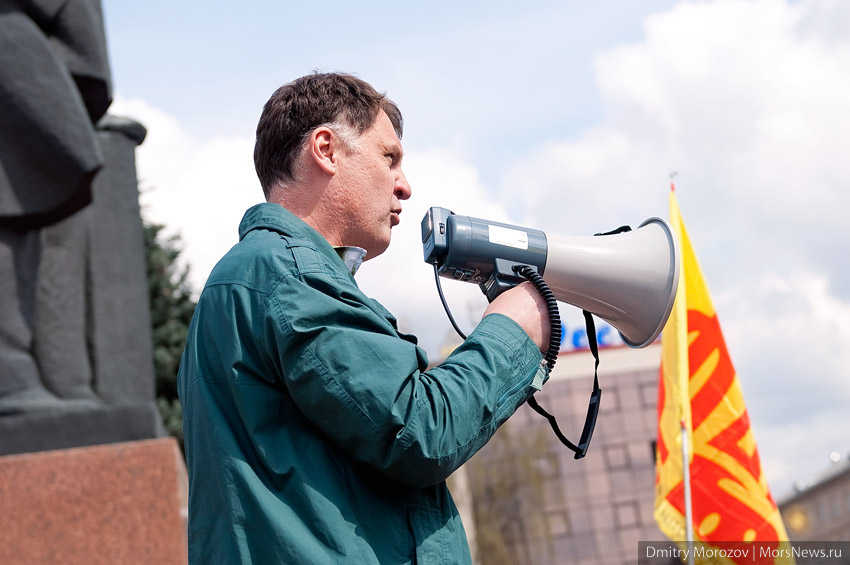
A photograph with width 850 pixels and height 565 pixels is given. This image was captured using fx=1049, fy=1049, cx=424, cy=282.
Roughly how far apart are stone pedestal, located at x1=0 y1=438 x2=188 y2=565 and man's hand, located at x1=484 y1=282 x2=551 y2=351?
2.86 meters

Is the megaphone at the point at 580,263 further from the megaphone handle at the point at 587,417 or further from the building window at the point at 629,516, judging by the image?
the building window at the point at 629,516

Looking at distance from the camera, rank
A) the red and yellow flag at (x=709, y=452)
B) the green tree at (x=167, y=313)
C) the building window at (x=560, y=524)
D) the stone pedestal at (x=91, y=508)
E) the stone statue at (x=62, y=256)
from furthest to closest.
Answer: the building window at (x=560, y=524) → the green tree at (x=167, y=313) → the red and yellow flag at (x=709, y=452) → the stone statue at (x=62, y=256) → the stone pedestal at (x=91, y=508)

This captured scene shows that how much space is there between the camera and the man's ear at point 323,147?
1.98 m

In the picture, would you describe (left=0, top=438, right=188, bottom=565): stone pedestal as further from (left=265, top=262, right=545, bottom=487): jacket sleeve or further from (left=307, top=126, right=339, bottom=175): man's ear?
(left=265, top=262, right=545, bottom=487): jacket sleeve

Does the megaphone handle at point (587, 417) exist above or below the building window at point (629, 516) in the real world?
above

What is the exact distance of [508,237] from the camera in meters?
2.08

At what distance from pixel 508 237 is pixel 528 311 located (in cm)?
28

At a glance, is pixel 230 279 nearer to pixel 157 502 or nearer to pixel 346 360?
pixel 346 360

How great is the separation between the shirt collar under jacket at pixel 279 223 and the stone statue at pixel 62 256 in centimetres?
303

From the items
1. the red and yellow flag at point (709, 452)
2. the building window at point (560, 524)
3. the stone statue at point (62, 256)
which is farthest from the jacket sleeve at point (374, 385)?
the building window at point (560, 524)

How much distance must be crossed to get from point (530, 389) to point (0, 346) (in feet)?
12.1

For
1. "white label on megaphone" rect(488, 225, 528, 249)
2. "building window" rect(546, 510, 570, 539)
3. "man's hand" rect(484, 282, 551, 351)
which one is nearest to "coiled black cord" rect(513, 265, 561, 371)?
"man's hand" rect(484, 282, 551, 351)

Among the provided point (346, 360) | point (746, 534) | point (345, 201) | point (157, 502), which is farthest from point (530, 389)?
point (746, 534)

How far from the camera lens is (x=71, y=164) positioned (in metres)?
4.93
